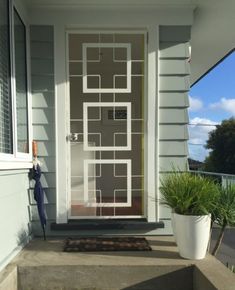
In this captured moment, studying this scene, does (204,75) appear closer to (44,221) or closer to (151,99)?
(151,99)

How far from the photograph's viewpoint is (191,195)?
2980mm

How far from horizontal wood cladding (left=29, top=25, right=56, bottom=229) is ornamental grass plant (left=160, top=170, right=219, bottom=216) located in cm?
118

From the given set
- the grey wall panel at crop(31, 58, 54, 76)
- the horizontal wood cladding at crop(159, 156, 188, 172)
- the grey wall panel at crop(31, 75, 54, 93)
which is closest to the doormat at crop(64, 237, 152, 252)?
the horizontal wood cladding at crop(159, 156, 188, 172)

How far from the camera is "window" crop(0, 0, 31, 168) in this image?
283 cm

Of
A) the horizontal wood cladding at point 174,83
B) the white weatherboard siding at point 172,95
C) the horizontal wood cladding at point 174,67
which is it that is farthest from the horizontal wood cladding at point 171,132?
the horizontal wood cladding at point 174,67

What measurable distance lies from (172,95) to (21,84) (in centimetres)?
140

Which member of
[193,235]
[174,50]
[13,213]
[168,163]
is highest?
[174,50]

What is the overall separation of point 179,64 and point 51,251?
206cm

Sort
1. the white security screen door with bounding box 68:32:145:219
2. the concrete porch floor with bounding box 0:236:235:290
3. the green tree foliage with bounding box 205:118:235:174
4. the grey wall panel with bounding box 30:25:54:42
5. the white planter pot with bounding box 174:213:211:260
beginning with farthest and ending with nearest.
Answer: the green tree foliage with bounding box 205:118:235:174
the white security screen door with bounding box 68:32:145:219
the grey wall panel with bounding box 30:25:54:42
the white planter pot with bounding box 174:213:211:260
the concrete porch floor with bounding box 0:236:235:290

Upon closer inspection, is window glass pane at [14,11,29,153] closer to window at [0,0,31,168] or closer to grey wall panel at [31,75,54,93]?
window at [0,0,31,168]

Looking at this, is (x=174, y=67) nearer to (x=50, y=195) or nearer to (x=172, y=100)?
(x=172, y=100)

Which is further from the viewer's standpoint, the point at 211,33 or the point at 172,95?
the point at 211,33

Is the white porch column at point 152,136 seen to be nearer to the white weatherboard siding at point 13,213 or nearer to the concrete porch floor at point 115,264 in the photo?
the concrete porch floor at point 115,264

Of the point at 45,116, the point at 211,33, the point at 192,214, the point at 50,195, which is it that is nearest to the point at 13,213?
the point at 50,195
